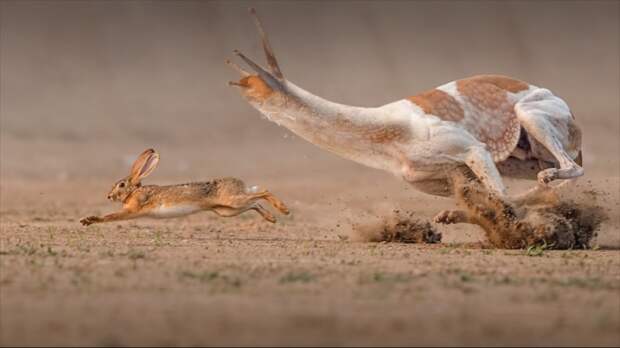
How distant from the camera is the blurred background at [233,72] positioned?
29.7 m

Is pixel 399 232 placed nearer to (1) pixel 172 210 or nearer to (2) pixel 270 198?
(2) pixel 270 198

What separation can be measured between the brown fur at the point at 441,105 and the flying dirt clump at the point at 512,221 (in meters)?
0.51

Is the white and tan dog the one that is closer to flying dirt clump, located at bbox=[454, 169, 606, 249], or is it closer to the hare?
flying dirt clump, located at bbox=[454, 169, 606, 249]

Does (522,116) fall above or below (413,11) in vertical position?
below

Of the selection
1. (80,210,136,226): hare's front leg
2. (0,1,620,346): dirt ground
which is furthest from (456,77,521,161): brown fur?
(80,210,136,226): hare's front leg

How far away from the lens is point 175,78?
36031 mm

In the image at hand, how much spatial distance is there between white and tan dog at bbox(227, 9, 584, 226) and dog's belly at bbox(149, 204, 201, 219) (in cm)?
116

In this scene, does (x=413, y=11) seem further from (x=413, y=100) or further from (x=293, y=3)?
(x=413, y=100)

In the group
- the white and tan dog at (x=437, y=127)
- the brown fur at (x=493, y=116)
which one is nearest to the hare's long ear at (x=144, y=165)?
the white and tan dog at (x=437, y=127)

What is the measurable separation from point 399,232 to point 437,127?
114 cm

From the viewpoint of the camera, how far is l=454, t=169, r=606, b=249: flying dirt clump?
36.3 feet

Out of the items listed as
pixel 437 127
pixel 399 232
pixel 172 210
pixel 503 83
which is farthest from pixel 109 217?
pixel 503 83

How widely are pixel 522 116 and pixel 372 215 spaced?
74.9 inches

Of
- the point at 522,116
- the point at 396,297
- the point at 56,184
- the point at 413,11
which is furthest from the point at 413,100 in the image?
the point at 413,11
